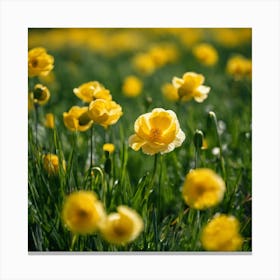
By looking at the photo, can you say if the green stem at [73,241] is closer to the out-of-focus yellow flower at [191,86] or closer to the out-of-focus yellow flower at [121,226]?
the out-of-focus yellow flower at [121,226]

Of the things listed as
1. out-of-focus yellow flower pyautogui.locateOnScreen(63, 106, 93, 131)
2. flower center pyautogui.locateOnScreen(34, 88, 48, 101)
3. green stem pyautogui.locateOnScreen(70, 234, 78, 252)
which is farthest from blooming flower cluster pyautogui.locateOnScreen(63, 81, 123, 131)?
green stem pyautogui.locateOnScreen(70, 234, 78, 252)

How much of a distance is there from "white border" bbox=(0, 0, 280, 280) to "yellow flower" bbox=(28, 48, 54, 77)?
4 centimetres

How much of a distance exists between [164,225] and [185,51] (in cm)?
217

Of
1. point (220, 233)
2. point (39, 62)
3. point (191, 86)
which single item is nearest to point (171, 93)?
point (191, 86)

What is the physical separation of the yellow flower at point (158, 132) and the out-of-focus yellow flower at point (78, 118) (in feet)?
0.67

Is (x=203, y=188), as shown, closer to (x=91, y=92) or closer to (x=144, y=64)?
(x=91, y=92)

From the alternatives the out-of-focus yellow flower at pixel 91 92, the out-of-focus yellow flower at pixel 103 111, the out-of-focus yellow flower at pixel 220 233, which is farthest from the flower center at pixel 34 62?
the out-of-focus yellow flower at pixel 220 233

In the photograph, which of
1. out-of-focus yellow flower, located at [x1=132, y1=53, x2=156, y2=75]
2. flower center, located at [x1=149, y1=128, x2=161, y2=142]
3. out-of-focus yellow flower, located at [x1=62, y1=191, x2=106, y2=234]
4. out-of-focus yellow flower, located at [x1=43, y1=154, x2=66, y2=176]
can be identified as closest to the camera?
out-of-focus yellow flower, located at [x1=62, y1=191, x2=106, y2=234]

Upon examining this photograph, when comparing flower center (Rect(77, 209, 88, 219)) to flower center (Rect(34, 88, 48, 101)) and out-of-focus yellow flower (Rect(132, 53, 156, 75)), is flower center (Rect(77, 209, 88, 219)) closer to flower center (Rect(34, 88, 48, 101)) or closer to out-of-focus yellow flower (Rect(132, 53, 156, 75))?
flower center (Rect(34, 88, 48, 101))

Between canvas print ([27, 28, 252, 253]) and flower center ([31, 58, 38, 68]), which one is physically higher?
flower center ([31, 58, 38, 68])

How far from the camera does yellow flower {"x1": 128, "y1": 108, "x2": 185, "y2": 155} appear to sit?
1.63m

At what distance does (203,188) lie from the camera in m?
1.47

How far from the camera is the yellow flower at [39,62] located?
77.5 inches
